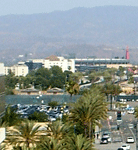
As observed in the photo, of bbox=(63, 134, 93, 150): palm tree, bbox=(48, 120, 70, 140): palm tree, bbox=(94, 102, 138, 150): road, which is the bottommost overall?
bbox=(94, 102, 138, 150): road

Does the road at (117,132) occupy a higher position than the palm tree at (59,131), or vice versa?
the palm tree at (59,131)

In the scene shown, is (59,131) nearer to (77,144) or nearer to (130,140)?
(77,144)

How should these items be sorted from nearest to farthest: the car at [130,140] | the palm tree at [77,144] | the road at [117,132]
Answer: the palm tree at [77,144], the road at [117,132], the car at [130,140]

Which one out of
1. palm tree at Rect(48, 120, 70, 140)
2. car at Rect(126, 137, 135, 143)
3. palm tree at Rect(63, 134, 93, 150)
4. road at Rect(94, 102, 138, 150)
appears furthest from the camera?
car at Rect(126, 137, 135, 143)

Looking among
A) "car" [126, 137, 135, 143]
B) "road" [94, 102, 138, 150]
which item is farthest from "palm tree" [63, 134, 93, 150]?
"car" [126, 137, 135, 143]

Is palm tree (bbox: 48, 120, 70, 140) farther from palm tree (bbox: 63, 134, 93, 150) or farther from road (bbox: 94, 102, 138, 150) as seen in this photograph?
palm tree (bbox: 63, 134, 93, 150)

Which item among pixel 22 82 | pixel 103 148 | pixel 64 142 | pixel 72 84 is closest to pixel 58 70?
pixel 22 82

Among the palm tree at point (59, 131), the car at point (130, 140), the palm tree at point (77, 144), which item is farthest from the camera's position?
the car at point (130, 140)

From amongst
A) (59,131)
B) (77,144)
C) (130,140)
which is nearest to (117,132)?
(130,140)

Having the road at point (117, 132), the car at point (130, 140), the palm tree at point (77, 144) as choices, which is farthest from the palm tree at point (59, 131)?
the car at point (130, 140)

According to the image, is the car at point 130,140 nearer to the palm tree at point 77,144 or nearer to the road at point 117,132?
the road at point 117,132

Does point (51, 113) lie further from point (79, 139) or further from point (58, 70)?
point (58, 70)
